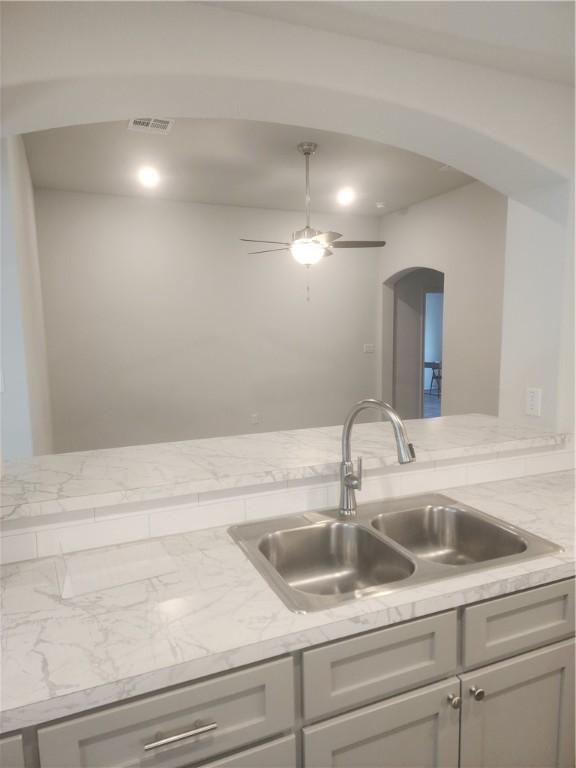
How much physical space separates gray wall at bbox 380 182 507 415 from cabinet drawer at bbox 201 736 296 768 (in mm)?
3829

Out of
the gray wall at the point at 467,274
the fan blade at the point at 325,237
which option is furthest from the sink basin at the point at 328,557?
the gray wall at the point at 467,274

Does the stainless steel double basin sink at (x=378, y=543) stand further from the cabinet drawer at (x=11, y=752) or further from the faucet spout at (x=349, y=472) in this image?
the cabinet drawer at (x=11, y=752)

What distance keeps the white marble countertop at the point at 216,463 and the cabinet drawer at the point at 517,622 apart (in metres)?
0.58

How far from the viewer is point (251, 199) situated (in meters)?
5.05

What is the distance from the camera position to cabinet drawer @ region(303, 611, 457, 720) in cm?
102

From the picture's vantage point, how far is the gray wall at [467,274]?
427 cm

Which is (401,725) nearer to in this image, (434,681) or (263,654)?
(434,681)

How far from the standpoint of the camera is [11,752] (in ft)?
2.68

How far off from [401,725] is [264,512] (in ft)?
2.18

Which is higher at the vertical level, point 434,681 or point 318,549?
point 318,549

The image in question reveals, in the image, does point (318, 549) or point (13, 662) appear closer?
point (13, 662)

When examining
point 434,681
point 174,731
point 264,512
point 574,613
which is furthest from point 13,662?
Result: point 574,613

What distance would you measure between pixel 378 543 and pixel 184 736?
716 mm

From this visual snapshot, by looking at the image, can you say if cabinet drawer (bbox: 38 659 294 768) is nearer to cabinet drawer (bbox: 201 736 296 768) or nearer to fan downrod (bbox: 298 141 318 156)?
cabinet drawer (bbox: 201 736 296 768)
